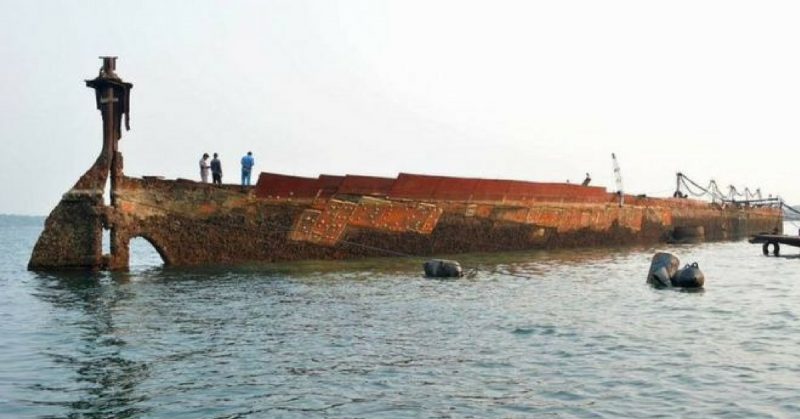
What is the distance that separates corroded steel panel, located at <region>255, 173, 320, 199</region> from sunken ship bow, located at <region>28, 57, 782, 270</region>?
0.10ft

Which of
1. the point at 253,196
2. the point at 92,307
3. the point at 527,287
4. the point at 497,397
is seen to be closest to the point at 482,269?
the point at 527,287

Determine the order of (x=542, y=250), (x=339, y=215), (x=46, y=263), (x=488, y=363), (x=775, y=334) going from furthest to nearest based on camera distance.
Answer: (x=542, y=250), (x=339, y=215), (x=46, y=263), (x=775, y=334), (x=488, y=363)

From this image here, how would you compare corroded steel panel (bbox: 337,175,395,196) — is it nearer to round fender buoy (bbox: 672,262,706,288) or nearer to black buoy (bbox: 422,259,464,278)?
black buoy (bbox: 422,259,464,278)

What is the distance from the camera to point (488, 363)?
8828 mm

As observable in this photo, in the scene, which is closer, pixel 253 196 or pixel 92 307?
pixel 92 307

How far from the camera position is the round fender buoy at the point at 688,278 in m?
17.1

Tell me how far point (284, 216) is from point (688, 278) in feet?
36.5

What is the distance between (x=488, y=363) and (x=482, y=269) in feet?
40.9

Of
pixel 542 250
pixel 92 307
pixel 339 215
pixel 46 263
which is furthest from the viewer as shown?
pixel 542 250

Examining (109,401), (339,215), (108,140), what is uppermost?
(108,140)

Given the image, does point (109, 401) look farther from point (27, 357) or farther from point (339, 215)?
point (339, 215)

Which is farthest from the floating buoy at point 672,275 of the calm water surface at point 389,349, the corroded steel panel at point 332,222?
the corroded steel panel at point 332,222

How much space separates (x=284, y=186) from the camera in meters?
21.2

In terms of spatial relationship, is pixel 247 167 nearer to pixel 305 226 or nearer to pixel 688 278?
pixel 305 226
